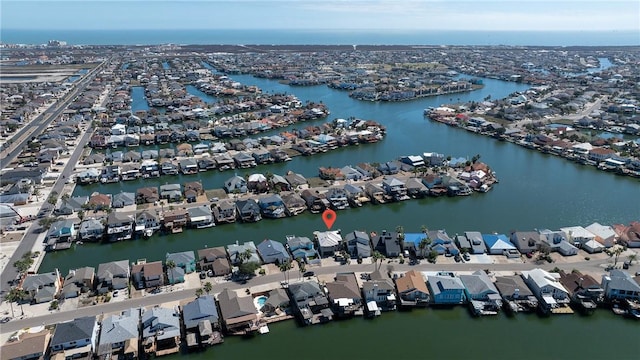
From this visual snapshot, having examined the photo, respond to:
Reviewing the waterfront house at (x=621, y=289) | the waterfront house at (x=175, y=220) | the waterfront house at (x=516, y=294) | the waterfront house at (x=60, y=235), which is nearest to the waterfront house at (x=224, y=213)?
the waterfront house at (x=175, y=220)

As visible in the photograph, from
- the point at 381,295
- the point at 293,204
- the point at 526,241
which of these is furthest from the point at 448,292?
the point at 293,204

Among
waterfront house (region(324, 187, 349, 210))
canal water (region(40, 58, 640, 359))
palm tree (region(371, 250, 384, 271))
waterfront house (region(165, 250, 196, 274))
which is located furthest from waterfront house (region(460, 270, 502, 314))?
waterfront house (region(165, 250, 196, 274))

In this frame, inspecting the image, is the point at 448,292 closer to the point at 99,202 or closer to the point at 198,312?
the point at 198,312

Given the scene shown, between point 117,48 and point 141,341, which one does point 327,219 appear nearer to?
point 141,341

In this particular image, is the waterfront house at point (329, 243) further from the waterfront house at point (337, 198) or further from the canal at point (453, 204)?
the waterfront house at point (337, 198)

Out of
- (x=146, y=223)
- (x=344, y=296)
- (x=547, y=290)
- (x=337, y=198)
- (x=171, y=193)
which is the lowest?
(x=344, y=296)

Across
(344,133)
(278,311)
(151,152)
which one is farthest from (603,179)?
(151,152)

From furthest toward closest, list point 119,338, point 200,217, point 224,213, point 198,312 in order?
point 224,213 < point 200,217 < point 198,312 < point 119,338
